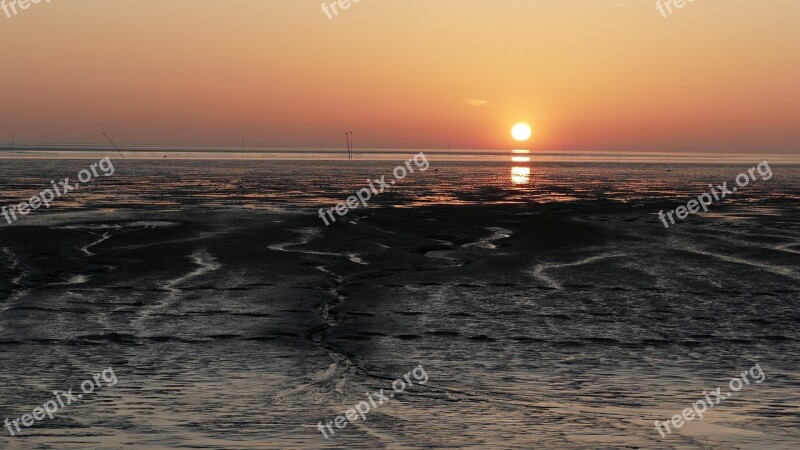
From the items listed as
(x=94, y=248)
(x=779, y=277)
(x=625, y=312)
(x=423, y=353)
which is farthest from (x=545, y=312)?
(x=94, y=248)

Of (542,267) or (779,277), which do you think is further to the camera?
(542,267)

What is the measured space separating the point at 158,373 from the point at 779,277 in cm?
1696

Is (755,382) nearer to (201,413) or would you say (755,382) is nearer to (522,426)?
(522,426)

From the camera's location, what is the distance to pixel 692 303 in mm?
21125

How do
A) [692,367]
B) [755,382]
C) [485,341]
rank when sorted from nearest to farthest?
[755,382] → [692,367] → [485,341]

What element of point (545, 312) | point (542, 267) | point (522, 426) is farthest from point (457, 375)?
point (542, 267)

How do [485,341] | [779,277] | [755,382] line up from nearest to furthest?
[755,382]
[485,341]
[779,277]

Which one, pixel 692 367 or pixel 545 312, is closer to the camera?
pixel 692 367

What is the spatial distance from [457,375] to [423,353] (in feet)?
5.50

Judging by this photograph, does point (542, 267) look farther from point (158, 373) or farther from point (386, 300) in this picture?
point (158, 373)

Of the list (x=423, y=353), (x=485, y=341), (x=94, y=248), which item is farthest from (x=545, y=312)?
(x=94, y=248)

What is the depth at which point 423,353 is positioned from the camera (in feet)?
52.3

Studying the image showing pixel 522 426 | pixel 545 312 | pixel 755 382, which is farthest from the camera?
pixel 545 312

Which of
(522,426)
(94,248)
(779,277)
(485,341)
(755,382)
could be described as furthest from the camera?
(94,248)
